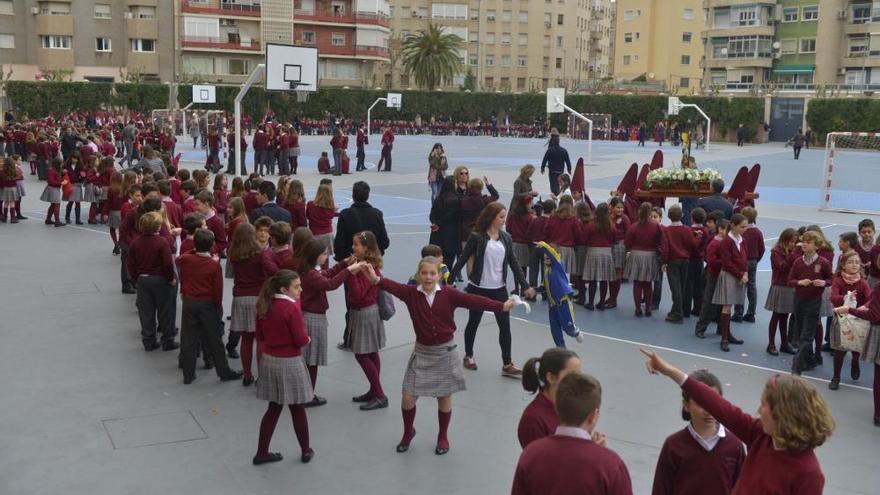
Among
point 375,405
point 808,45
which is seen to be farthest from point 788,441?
point 808,45

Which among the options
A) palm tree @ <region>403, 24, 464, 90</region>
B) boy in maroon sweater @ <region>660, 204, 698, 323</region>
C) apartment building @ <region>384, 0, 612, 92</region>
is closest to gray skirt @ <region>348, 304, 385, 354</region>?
boy in maroon sweater @ <region>660, 204, 698, 323</region>

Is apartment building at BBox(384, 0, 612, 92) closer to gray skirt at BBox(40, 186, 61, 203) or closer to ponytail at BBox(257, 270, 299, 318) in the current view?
gray skirt at BBox(40, 186, 61, 203)

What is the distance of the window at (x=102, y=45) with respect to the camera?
69750mm

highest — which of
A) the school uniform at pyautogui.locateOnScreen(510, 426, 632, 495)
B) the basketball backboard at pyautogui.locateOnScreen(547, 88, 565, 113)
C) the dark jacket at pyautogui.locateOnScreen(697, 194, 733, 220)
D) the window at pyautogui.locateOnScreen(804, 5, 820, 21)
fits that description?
the window at pyautogui.locateOnScreen(804, 5, 820, 21)

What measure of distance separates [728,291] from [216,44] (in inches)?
2753

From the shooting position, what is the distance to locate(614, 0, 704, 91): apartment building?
92625 mm

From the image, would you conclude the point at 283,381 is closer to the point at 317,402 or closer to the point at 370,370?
the point at 370,370

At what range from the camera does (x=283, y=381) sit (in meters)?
6.84

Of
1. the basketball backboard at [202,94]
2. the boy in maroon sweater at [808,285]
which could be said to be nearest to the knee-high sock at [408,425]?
the boy in maroon sweater at [808,285]

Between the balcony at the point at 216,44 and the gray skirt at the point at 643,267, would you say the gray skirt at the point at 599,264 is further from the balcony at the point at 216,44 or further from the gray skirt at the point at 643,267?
the balcony at the point at 216,44

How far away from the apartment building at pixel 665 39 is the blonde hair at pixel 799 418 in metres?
91.2

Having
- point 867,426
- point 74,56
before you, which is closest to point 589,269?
point 867,426

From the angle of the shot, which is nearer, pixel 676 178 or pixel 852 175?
pixel 676 178

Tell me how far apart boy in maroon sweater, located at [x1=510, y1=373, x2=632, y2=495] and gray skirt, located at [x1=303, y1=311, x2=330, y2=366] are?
14.3 feet
